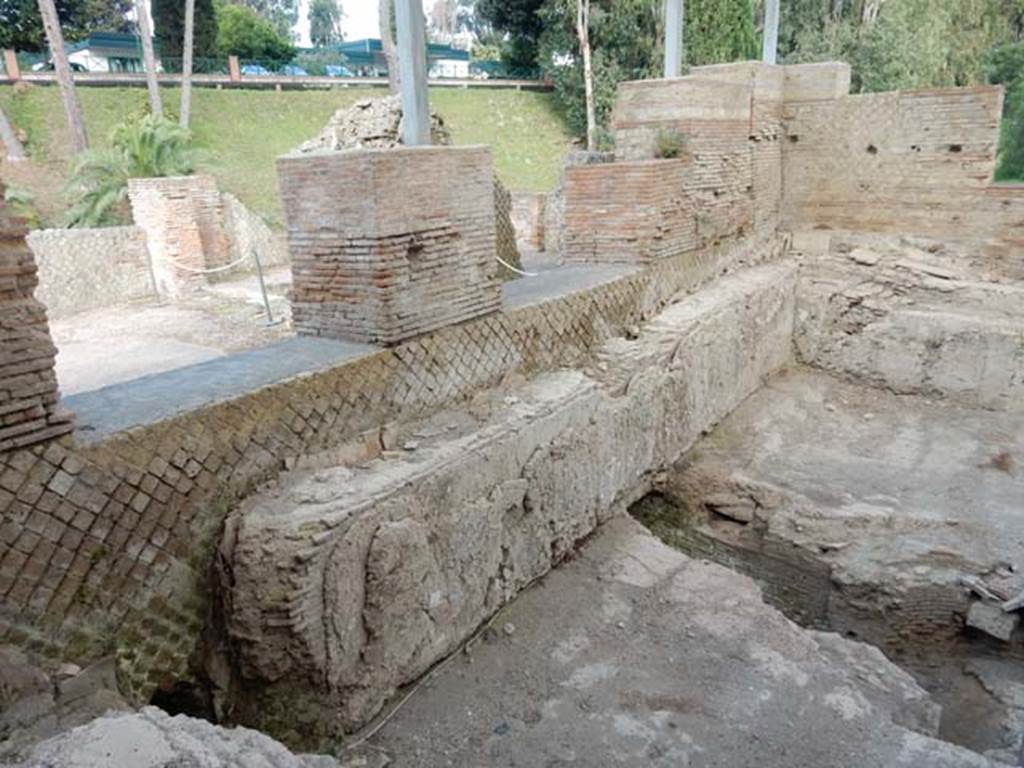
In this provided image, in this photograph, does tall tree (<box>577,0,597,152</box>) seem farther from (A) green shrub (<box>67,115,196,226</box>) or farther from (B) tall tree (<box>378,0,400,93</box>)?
(A) green shrub (<box>67,115,196,226</box>)

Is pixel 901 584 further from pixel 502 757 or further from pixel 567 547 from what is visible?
pixel 502 757

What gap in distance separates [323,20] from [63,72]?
53.3 meters

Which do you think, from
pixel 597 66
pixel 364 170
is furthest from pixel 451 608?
pixel 597 66

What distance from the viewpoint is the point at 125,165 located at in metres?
11.5

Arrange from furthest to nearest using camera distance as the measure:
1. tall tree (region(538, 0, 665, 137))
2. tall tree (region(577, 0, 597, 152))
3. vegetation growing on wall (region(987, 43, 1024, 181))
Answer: tall tree (region(577, 0, 597, 152)) < tall tree (region(538, 0, 665, 137)) < vegetation growing on wall (region(987, 43, 1024, 181))

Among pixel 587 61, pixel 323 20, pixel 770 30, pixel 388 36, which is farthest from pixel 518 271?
pixel 323 20

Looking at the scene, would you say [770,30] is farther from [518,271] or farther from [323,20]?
[323,20]

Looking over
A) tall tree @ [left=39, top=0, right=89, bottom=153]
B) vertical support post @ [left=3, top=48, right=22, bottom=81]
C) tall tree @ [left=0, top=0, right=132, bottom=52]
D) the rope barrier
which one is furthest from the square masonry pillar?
tall tree @ [left=0, top=0, right=132, bottom=52]

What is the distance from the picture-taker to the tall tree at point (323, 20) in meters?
63.0

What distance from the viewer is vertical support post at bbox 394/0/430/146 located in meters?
5.01

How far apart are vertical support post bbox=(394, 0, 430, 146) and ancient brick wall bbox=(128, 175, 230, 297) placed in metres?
5.96

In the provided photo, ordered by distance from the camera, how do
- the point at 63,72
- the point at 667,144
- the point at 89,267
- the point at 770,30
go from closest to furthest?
the point at 667,144
the point at 89,267
the point at 770,30
the point at 63,72

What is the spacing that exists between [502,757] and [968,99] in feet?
26.9

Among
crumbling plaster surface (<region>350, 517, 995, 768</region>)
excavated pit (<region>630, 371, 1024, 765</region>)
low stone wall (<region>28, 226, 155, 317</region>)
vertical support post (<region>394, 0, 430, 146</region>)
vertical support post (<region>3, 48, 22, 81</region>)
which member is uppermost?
vertical support post (<region>3, 48, 22, 81</region>)
